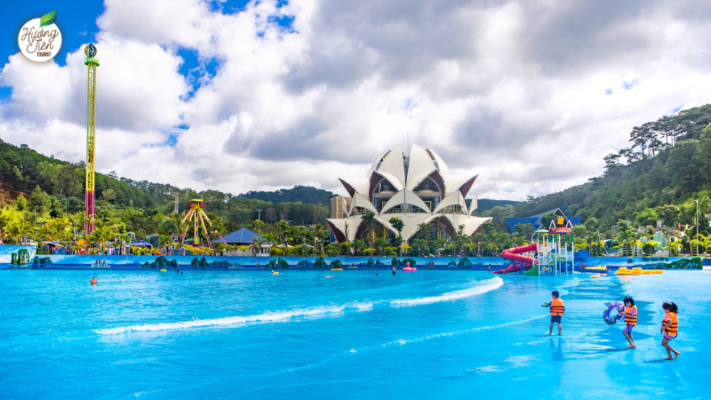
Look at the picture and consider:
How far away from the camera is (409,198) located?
212ft

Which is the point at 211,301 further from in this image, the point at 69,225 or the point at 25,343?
the point at 69,225

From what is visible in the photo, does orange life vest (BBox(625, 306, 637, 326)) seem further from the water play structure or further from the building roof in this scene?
the building roof

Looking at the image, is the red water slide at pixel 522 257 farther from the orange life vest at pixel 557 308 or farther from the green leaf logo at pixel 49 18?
the green leaf logo at pixel 49 18

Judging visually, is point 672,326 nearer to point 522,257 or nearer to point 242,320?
point 242,320

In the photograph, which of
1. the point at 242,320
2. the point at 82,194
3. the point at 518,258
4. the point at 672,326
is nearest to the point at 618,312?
the point at 672,326

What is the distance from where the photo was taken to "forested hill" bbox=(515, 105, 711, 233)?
56719mm

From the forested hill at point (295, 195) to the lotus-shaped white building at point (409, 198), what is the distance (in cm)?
6577

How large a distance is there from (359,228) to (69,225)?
3549 cm

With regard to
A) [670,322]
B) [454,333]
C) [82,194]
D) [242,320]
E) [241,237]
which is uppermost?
[82,194]

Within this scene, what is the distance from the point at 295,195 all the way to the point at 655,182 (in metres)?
97.3

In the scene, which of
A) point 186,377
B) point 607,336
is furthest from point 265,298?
point 607,336

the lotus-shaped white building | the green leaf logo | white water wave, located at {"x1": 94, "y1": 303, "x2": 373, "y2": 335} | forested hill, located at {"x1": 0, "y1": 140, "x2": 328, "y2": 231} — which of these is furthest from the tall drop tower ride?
white water wave, located at {"x1": 94, "y1": 303, "x2": 373, "y2": 335}

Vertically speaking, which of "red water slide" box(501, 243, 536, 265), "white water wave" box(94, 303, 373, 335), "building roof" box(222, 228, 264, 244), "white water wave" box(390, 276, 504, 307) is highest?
"building roof" box(222, 228, 264, 244)

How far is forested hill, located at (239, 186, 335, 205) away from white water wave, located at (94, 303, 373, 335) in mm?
119565
